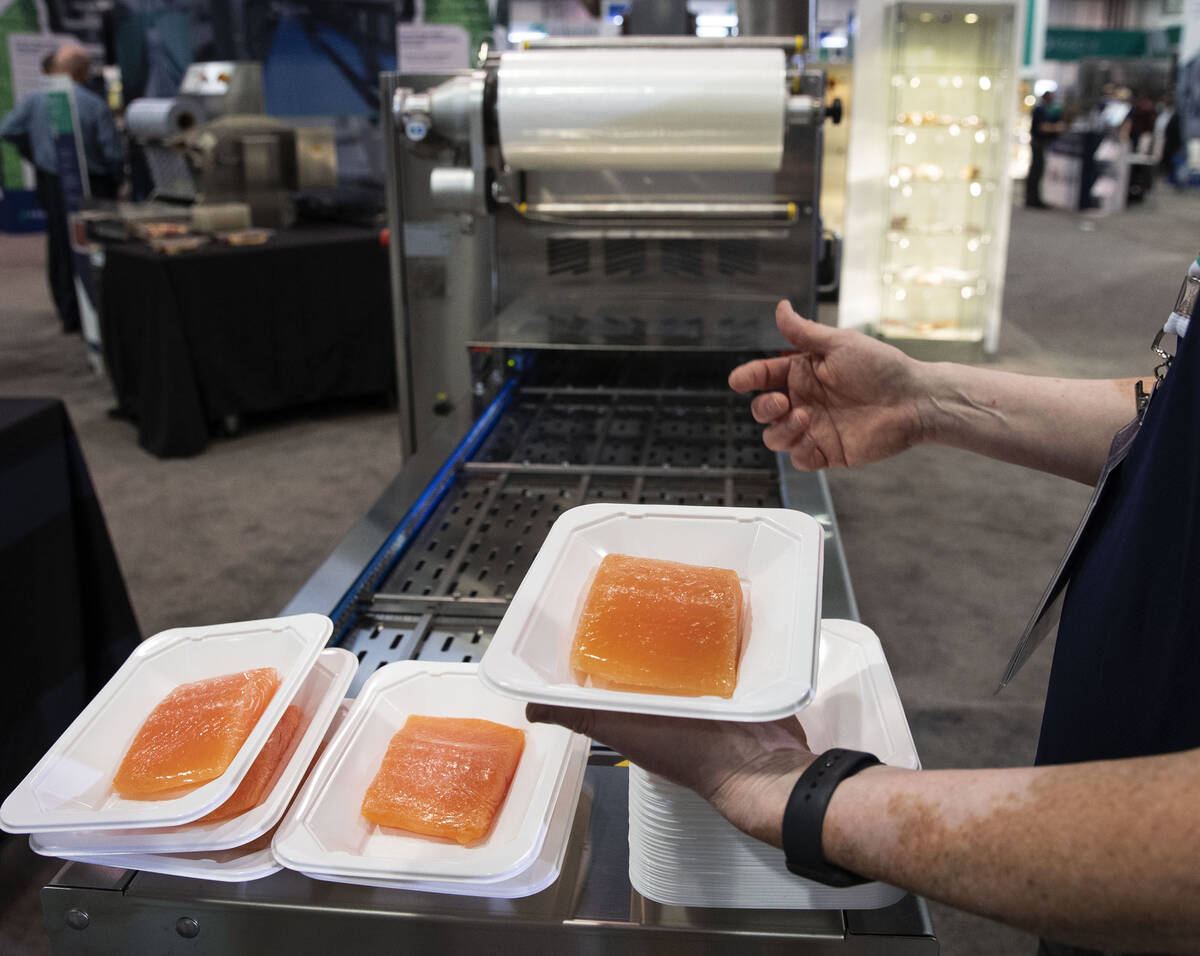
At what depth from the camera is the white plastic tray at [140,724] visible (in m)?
0.95

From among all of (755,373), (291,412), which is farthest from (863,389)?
(291,412)

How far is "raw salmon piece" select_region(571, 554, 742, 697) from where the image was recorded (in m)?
0.86

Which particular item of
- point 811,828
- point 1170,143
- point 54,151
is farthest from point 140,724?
point 1170,143

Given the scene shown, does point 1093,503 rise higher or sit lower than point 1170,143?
lower

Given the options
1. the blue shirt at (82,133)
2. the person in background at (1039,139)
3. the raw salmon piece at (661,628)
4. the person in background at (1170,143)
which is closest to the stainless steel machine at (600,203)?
the raw salmon piece at (661,628)

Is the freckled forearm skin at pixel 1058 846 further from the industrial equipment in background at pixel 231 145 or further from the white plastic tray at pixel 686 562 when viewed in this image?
the industrial equipment in background at pixel 231 145

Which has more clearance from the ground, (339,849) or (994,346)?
(339,849)

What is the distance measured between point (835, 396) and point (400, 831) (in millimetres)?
878

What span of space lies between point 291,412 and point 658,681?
5153 mm

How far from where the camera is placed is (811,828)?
2.64ft

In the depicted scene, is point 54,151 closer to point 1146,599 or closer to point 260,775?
point 260,775

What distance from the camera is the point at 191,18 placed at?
8219 mm

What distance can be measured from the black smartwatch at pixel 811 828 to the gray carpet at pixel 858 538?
173 cm

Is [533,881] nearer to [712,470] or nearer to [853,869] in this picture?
[853,869]
